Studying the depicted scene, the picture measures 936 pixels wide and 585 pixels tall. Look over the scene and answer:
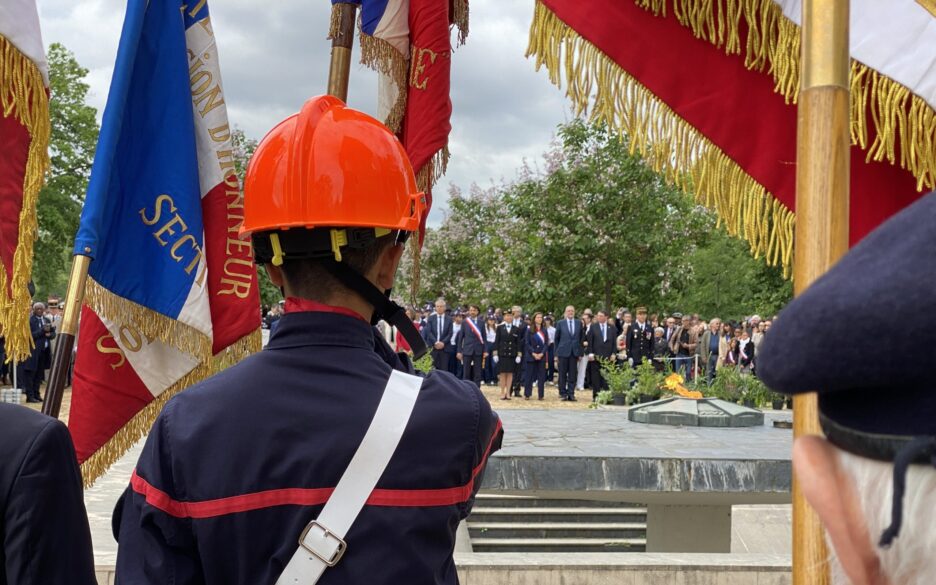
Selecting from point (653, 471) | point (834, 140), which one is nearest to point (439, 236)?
point (653, 471)

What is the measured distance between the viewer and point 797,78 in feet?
7.81

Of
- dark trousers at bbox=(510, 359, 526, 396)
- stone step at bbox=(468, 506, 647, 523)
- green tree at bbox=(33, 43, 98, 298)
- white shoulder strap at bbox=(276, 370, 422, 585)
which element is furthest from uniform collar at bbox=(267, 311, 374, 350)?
green tree at bbox=(33, 43, 98, 298)

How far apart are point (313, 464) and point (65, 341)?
Answer: 1650 millimetres

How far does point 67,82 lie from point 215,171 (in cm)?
2937

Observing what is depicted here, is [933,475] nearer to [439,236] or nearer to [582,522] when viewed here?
[582,522]

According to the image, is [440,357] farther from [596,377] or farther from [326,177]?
[326,177]

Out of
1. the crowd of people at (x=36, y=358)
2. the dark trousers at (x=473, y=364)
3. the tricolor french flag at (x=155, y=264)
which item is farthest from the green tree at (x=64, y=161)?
the tricolor french flag at (x=155, y=264)

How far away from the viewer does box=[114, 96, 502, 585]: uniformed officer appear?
5.10 feet

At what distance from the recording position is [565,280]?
26531 mm

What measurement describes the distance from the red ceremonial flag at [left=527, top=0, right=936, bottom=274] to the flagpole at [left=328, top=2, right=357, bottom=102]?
0.82m

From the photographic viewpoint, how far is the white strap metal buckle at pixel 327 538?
60.2 inches

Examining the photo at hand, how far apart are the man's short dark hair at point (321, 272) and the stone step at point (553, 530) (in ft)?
19.9

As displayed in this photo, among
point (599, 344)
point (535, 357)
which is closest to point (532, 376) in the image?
point (535, 357)

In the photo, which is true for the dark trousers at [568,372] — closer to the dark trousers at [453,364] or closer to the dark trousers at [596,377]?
the dark trousers at [596,377]
